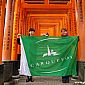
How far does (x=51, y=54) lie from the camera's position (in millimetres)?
A: 7832

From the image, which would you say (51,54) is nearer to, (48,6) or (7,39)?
(7,39)

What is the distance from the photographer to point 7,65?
8.25m

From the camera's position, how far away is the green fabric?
7703 mm

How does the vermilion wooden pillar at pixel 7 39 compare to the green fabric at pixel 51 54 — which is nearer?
the green fabric at pixel 51 54

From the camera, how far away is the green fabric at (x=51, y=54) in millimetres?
7703

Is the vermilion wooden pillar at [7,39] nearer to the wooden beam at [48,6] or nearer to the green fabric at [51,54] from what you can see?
the green fabric at [51,54]

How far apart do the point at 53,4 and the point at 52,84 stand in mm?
9505

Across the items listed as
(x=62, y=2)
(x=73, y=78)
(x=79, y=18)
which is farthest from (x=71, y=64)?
(x=62, y=2)

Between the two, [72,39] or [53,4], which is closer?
[72,39]

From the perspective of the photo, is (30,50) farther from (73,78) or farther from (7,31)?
(73,78)

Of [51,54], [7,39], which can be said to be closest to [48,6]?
[7,39]

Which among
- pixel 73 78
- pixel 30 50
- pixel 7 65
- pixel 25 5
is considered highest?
pixel 25 5

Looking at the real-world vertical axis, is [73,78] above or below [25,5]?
below

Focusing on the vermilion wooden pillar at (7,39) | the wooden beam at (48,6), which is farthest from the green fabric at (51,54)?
the wooden beam at (48,6)
